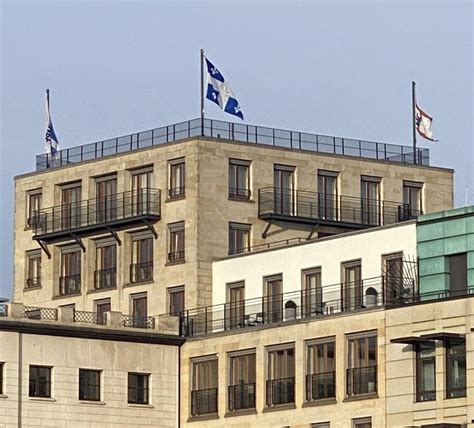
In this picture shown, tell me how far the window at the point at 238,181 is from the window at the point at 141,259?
17.4ft

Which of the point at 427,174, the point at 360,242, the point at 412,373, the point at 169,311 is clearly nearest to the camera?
the point at 412,373

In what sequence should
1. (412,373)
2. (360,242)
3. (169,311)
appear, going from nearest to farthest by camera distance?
(412,373), (360,242), (169,311)

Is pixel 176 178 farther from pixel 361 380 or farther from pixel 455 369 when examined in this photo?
pixel 455 369

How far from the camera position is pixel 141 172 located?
432 ft

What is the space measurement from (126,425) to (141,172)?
1699 centimetres

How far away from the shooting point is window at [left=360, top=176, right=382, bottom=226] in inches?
5276

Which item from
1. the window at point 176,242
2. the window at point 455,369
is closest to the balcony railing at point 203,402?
the window at point 176,242

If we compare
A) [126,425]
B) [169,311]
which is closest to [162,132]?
[169,311]

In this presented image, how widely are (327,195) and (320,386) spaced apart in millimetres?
19101

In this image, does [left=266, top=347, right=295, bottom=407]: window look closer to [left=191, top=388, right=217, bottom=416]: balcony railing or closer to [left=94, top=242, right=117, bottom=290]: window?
[left=191, top=388, right=217, bottom=416]: balcony railing

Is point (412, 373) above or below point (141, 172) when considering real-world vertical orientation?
below

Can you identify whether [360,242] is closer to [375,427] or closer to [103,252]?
[375,427]

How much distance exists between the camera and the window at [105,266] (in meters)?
132

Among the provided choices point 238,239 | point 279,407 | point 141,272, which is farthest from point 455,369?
point 141,272
